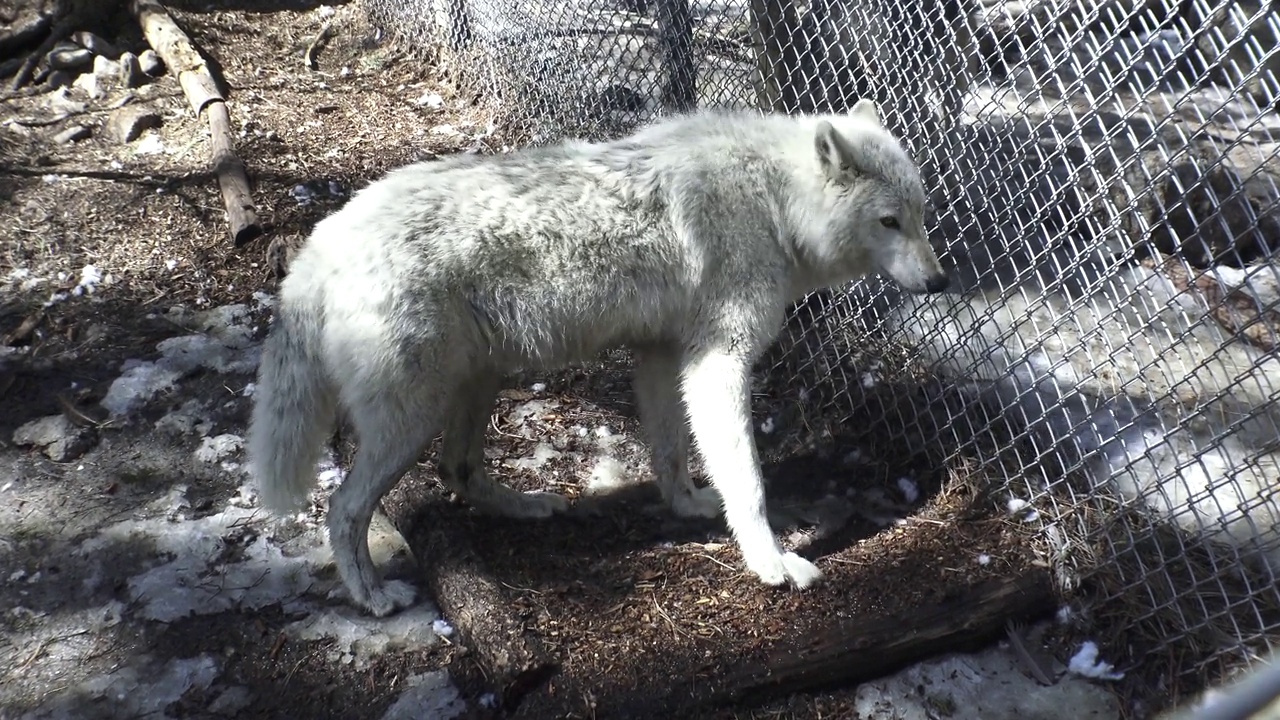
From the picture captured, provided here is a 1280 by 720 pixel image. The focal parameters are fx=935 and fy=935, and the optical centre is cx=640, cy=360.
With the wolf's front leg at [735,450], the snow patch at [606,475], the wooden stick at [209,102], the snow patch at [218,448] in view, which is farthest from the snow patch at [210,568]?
the wooden stick at [209,102]

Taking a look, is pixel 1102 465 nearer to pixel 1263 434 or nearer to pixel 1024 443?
pixel 1024 443

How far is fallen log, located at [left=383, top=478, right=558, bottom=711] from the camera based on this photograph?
10.8ft

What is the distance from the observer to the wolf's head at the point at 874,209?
3.96m

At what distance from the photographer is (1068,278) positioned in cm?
413

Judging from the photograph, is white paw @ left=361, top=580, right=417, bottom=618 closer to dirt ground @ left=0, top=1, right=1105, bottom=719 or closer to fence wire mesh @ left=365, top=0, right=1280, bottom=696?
dirt ground @ left=0, top=1, right=1105, bottom=719

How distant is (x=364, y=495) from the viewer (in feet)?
12.0

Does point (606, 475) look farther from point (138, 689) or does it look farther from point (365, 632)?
point (138, 689)

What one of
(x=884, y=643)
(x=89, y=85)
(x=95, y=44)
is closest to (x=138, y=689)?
(x=884, y=643)

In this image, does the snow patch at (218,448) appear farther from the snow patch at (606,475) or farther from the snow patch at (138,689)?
the snow patch at (606,475)

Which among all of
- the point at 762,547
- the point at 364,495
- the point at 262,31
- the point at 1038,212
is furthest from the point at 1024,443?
the point at 262,31

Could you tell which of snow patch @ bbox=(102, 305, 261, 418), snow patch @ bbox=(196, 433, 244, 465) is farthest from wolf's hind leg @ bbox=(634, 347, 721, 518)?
snow patch @ bbox=(102, 305, 261, 418)

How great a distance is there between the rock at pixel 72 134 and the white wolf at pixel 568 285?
409 centimetres

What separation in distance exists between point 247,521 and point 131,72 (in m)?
4.81

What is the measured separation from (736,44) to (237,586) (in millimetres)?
4286
